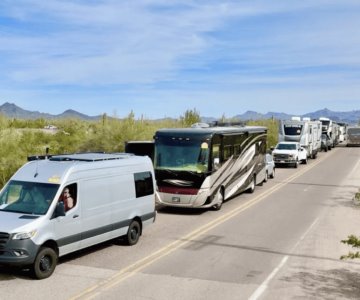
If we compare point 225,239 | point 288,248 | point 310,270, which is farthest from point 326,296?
point 225,239

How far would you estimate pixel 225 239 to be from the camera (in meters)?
13.3

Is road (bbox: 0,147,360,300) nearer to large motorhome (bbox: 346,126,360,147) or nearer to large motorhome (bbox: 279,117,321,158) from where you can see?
large motorhome (bbox: 279,117,321,158)

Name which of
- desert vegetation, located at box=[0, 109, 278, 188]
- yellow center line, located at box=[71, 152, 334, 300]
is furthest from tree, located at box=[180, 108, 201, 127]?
yellow center line, located at box=[71, 152, 334, 300]

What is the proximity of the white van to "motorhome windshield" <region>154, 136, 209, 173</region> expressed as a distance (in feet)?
14.0

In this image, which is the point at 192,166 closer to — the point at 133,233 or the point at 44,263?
the point at 133,233

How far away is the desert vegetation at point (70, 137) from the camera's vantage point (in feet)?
72.8

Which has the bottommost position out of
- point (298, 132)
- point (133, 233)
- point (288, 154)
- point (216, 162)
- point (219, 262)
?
point (219, 262)

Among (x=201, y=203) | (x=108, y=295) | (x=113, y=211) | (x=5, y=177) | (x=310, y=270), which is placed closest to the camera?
(x=108, y=295)

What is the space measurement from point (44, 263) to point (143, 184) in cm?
407

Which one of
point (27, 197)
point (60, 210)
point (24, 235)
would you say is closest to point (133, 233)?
point (60, 210)

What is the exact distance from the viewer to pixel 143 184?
42.9ft

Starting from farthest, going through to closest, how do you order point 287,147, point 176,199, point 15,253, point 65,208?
point 287,147 → point 176,199 → point 65,208 → point 15,253

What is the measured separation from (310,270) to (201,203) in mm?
6731

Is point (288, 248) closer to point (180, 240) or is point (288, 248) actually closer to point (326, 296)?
point (180, 240)
